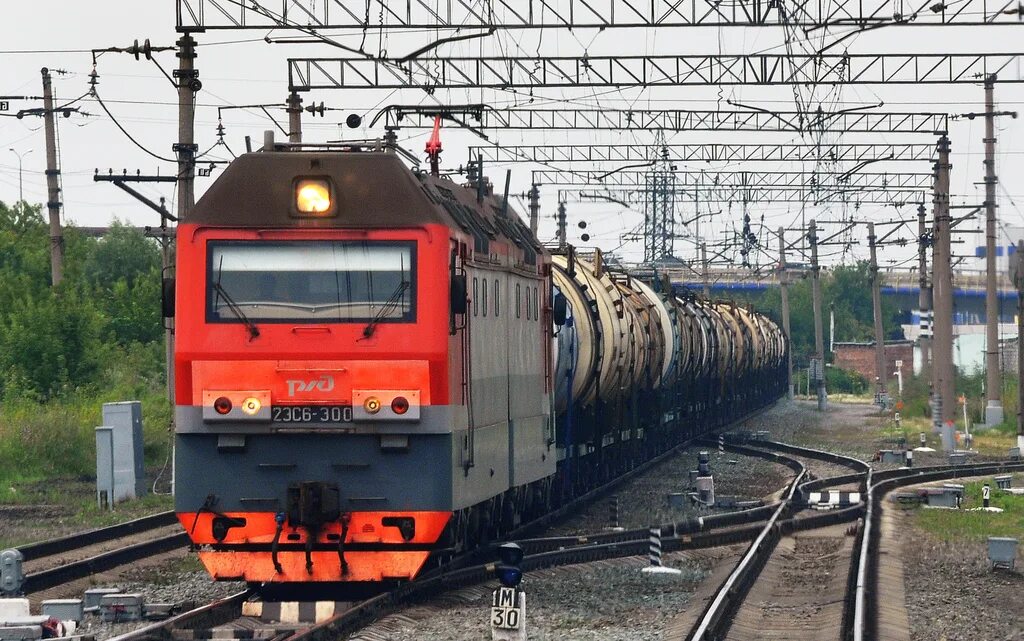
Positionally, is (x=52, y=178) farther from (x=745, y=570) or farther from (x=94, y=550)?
(x=745, y=570)

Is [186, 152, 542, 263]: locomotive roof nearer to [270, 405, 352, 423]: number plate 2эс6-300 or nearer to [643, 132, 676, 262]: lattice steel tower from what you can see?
[270, 405, 352, 423]: number plate 2эс6-300

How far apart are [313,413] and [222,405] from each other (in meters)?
0.67

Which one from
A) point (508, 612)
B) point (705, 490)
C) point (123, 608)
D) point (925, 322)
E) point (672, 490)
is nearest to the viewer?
point (508, 612)

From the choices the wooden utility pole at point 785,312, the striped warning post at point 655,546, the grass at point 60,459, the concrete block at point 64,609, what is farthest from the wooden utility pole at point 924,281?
the concrete block at point 64,609

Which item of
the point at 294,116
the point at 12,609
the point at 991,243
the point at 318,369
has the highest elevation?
the point at 294,116

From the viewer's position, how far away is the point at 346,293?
1245cm

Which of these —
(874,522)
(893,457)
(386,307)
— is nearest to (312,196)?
(386,307)

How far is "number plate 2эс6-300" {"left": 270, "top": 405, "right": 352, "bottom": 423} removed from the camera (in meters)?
12.3

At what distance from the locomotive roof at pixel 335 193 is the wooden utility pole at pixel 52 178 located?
26905 mm

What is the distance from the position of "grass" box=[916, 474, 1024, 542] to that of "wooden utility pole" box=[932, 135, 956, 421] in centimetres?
1319

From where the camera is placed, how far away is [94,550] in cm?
1838

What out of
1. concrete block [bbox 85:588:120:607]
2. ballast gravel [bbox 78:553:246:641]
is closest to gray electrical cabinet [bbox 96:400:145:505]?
ballast gravel [bbox 78:553:246:641]

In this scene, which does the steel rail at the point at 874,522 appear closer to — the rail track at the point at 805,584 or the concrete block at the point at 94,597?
the rail track at the point at 805,584

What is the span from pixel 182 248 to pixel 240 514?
200 centimetres
